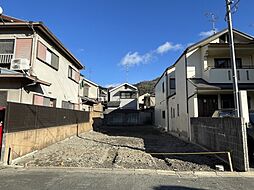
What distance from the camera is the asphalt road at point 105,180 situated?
14.6 ft

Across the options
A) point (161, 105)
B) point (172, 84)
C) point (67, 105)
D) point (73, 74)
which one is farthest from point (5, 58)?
point (161, 105)

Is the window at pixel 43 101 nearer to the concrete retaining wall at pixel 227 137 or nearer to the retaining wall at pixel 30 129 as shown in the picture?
the retaining wall at pixel 30 129

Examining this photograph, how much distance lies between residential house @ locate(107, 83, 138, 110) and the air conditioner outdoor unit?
27035 millimetres

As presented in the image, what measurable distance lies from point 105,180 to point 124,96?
33.2 m

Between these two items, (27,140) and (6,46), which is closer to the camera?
(27,140)

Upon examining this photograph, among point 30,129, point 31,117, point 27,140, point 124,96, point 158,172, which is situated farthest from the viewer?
point 124,96

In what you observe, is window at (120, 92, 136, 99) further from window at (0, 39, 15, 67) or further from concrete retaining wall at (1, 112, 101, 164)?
window at (0, 39, 15, 67)

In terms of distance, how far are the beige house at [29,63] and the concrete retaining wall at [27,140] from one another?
1955mm

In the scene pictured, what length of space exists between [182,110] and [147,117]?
18486mm

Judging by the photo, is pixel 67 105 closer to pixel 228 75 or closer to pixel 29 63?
pixel 29 63

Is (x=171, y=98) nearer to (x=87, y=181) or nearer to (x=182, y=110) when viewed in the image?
(x=182, y=110)

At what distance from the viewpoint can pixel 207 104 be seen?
488 inches

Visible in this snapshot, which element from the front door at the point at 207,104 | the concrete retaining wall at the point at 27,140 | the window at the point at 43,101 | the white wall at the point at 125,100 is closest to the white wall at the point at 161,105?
the front door at the point at 207,104

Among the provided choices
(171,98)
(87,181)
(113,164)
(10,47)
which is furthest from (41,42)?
(171,98)
